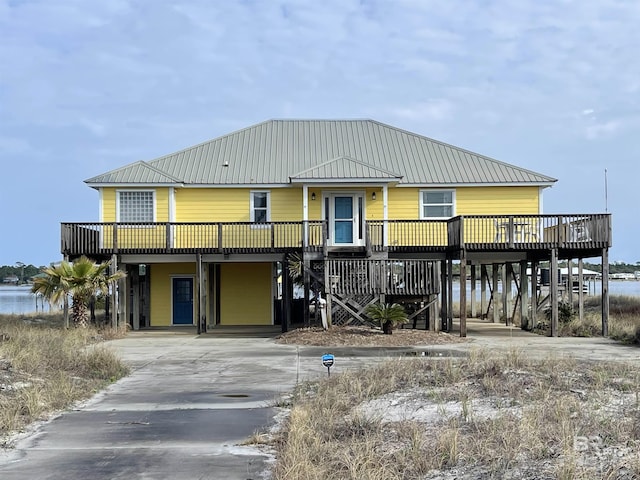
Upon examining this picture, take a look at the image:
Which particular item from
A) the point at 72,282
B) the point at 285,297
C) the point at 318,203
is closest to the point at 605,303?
the point at 285,297

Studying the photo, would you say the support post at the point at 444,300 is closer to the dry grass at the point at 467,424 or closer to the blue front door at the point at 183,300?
the blue front door at the point at 183,300

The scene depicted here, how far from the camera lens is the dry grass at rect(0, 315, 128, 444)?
9844mm

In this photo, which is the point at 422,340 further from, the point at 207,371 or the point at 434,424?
the point at 434,424

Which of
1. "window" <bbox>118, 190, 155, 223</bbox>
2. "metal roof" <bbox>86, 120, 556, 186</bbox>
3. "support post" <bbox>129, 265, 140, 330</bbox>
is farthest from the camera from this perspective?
"support post" <bbox>129, 265, 140, 330</bbox>

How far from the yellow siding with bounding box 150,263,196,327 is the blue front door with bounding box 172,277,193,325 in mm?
239

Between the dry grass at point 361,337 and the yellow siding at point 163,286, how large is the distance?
8325mm

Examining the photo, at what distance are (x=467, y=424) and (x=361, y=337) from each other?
12113mm

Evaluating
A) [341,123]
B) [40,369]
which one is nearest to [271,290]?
[341,123]

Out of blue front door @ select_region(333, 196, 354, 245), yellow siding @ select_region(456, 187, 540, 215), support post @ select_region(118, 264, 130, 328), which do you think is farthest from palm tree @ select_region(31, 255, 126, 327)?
yellow siding @ select_region(456, 187, 540, 215)

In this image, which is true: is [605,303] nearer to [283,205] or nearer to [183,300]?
[283,205]

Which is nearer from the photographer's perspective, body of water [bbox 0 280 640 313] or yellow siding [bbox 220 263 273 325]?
yellow siding [bbox 220 263 273 325]

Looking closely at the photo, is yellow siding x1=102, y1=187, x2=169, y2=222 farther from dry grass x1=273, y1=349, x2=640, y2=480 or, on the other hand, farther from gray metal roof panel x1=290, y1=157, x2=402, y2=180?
dry grass x1=273, y1=349, x2=640, y2=480

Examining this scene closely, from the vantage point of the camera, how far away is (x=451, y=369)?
1198cm

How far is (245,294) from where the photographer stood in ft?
95.0
